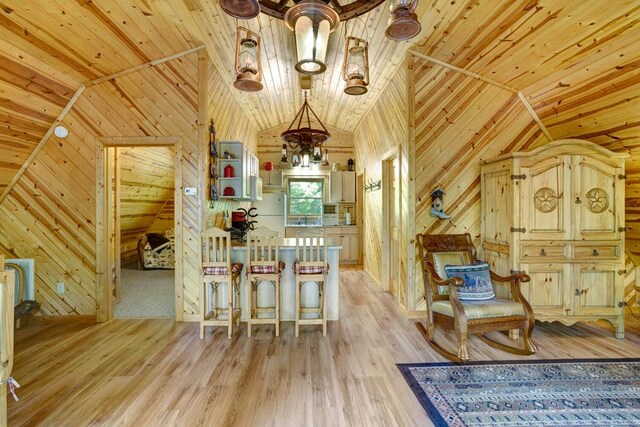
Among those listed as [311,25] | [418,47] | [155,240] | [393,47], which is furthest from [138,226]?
[311,25]

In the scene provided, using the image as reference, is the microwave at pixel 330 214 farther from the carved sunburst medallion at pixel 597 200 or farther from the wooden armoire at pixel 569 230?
the carved sunburst medallion at pixel 597 200

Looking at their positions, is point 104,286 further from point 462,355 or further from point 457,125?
point 457,125

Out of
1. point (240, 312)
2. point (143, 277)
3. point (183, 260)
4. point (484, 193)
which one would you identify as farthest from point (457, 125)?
point (143, 277)

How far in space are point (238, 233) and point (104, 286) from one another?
174cm

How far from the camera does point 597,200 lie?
320cm

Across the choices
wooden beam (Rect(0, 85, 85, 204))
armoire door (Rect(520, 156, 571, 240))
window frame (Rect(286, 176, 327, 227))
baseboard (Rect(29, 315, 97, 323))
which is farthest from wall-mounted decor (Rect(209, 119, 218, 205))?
armoire door (Rect(520, 156, 571, 240))

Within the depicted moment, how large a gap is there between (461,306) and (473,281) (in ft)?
1.36

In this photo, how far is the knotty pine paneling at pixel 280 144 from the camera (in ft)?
24.7

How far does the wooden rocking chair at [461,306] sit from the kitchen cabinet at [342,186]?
381 cm

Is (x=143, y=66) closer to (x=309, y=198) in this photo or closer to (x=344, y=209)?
(x=309, y=198)

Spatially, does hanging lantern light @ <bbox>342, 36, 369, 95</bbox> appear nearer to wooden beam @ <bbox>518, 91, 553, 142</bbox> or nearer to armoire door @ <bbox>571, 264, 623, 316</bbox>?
wooden beam @ <bbox>518, 91, 553, 142</bbox>

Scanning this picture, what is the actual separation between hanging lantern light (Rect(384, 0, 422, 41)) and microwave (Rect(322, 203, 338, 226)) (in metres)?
5.91

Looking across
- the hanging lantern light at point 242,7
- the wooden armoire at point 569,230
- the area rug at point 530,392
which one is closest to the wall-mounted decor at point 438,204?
the wooden armoire at point 569,230

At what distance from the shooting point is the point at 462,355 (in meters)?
2.70
